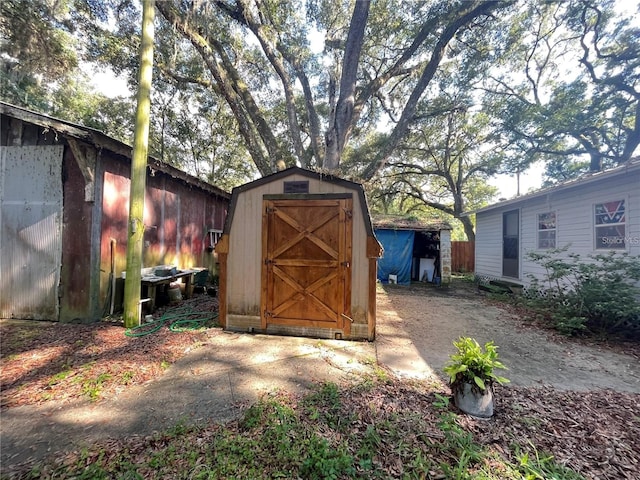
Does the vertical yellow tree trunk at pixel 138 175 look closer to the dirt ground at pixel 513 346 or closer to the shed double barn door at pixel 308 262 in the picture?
the shed double barn door at pixel 308 262

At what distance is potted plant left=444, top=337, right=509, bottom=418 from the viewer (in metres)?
2.31

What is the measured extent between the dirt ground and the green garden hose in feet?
10.5

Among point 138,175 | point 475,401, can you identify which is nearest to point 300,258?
point 475,401

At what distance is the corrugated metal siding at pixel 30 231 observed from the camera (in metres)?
4.45

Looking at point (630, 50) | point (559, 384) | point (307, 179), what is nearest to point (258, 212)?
point (307, 179)

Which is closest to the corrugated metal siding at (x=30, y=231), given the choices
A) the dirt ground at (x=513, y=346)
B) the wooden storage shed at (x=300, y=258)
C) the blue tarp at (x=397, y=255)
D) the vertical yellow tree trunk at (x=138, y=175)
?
the vertical yellow tree trunk at (x=138, y=175)

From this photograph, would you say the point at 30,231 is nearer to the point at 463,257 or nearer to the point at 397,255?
the point at 397,255

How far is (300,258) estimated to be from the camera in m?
4.10

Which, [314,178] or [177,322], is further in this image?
[177,322]

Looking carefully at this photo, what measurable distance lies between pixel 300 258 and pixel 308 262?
0.15 meters

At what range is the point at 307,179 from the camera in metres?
4.15

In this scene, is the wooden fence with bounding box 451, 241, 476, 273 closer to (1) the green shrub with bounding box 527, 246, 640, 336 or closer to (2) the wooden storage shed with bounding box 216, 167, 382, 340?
(1) the green shrub with bounding box 527, 246, 640, 336

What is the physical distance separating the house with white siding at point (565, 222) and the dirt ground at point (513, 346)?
7.36 feet

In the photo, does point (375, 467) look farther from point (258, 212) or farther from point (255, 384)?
point (258, 212)
